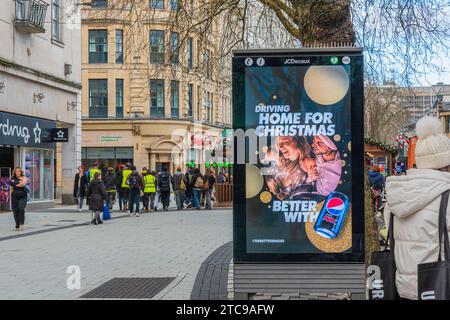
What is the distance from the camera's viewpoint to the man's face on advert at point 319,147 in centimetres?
664

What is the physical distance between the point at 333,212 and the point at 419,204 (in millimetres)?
2580

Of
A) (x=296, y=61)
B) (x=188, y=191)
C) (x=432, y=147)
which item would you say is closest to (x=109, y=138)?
(x=188, y=191)

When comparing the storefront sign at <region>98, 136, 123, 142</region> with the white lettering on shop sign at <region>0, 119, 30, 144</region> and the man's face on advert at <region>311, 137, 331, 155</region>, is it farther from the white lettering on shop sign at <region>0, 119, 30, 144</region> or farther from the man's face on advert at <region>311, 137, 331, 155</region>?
the man's face on advert at <region>311, 137, 331, 155</region>

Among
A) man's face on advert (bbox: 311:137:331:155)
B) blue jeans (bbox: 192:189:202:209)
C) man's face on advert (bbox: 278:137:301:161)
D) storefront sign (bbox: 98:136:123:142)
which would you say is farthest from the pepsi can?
storefront sign (bbox: 98:136:123:142)

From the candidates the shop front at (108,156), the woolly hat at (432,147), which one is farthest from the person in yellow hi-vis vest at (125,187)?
the shop front at (108,156)

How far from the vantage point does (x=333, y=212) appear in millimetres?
6688

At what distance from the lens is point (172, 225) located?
19922 millimetres

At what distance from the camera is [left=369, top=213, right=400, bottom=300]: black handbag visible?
172 inches

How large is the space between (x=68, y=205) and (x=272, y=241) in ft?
82.8

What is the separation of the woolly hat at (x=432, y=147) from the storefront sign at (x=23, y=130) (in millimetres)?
20850

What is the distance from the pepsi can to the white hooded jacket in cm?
236

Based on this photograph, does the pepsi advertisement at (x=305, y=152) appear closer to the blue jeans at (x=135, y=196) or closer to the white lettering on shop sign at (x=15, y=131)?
the blue jeans at (x=135, y=196)

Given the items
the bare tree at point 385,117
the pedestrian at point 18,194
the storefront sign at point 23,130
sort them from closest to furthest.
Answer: the pedestrian at point 18,194 < the storefront sign at point 23,130 < the bare tree at point 385,117
